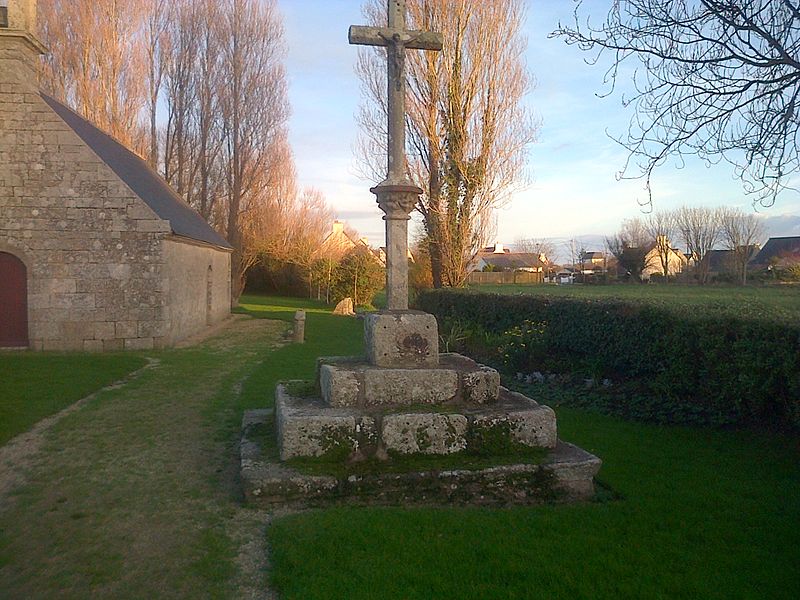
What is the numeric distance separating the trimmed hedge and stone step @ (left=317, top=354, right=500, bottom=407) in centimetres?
288

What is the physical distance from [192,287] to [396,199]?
13.1 metres

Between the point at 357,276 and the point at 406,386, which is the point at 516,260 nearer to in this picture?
the point at 357,276

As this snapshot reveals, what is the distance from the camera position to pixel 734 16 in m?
5.59

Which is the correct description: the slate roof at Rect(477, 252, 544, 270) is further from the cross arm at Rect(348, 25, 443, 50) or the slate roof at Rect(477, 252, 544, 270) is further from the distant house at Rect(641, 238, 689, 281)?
the cross arm at Rect(348, 25, 443, 50)

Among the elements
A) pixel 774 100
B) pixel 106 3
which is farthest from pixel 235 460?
pixel 106 3

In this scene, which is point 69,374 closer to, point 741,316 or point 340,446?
point 340,446

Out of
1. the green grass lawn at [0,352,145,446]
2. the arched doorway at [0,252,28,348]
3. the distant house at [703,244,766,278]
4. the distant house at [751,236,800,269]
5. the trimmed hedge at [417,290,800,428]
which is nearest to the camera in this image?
the trimmed hedge at [417,290,800,428]

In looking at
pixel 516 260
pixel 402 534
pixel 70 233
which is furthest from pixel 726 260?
pixel 402 534

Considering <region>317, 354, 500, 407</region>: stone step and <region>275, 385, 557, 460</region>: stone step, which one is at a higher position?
<region>317, 354, 500, 407</region>: stone step

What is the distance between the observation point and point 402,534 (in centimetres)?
424

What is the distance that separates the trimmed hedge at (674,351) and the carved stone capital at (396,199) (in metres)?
3.70

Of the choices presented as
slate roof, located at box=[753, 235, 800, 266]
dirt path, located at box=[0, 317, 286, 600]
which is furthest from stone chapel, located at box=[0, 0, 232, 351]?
slate roof, located at box=[753, 235, 800, 266]

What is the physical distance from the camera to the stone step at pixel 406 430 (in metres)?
→ 5.08

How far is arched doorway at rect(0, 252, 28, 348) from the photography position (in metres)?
14.2
